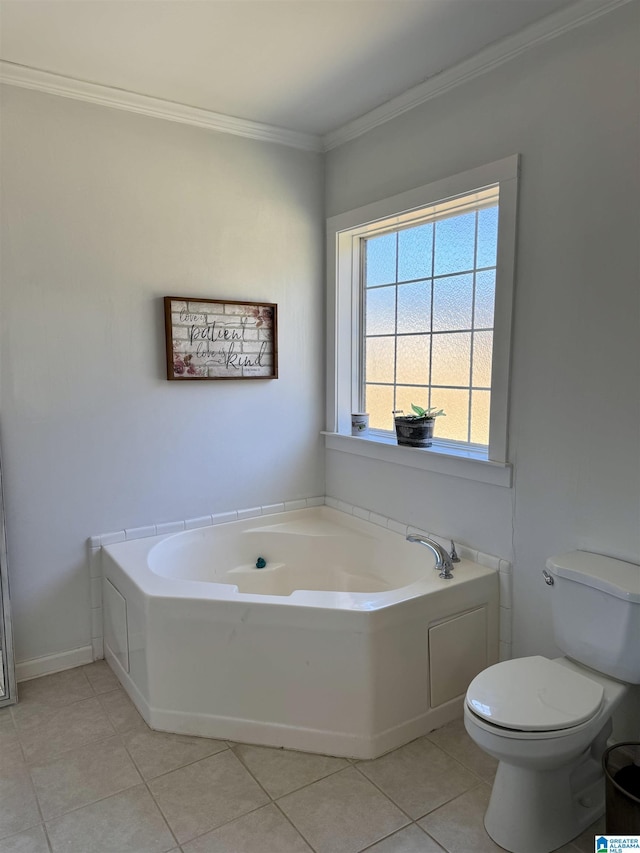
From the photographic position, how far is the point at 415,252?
113 inches

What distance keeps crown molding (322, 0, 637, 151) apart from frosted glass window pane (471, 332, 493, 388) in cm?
103

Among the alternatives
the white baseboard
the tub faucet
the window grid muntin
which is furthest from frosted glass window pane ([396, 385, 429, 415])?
the white baseboard

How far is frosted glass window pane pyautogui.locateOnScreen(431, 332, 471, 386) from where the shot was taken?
8.61 feet

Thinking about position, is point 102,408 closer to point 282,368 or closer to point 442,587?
point 282,368

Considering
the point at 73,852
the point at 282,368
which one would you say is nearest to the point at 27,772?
the point at 73,852

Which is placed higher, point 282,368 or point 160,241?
point 160,241

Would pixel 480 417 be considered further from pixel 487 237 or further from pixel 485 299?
pixel 487 237

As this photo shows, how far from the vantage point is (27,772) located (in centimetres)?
198

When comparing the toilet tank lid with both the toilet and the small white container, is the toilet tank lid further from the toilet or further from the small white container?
the small white container

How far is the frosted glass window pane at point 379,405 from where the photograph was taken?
3115mm

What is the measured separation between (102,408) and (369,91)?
72.8 inches

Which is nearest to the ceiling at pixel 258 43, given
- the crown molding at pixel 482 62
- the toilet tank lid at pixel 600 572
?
the crown molding at pixel 482 62

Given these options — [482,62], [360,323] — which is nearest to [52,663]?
[360,323]

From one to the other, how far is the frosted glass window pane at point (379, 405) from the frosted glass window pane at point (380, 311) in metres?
0.31
